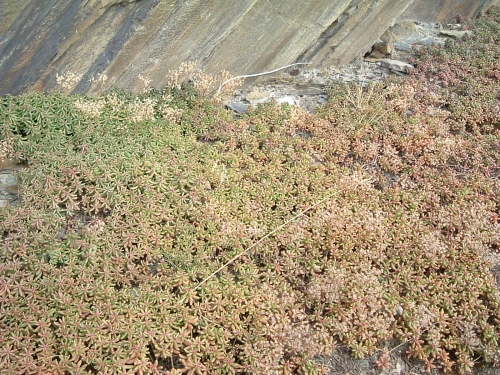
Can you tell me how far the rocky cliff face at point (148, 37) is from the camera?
6.10m

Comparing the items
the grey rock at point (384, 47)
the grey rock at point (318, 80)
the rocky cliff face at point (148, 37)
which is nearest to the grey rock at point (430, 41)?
the grey rock at point (384, 47)

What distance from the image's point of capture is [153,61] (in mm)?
7004

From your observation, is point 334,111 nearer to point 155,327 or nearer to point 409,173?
point 409,173

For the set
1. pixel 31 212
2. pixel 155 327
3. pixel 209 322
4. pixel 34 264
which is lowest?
pixel 209 322

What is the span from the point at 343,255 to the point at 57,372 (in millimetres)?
3127

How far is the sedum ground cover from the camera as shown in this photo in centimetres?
411

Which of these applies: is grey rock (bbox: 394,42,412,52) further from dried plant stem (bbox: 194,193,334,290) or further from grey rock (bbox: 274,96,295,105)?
dried plant stem (bbox: 194,193,334,290)

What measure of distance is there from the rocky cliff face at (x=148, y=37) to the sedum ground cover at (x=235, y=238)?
A: 425mm

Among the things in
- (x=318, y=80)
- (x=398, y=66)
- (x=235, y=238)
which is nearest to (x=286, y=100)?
(x=318, y=80)

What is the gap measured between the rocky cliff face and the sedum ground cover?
0.43m

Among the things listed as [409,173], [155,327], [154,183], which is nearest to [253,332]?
[155,327]

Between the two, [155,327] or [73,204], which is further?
[73,204]

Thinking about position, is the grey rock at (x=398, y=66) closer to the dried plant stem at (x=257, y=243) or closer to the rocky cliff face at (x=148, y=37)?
the rocky cliff face at (x=148, y=37)

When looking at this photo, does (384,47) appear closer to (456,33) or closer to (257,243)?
(456,33)
